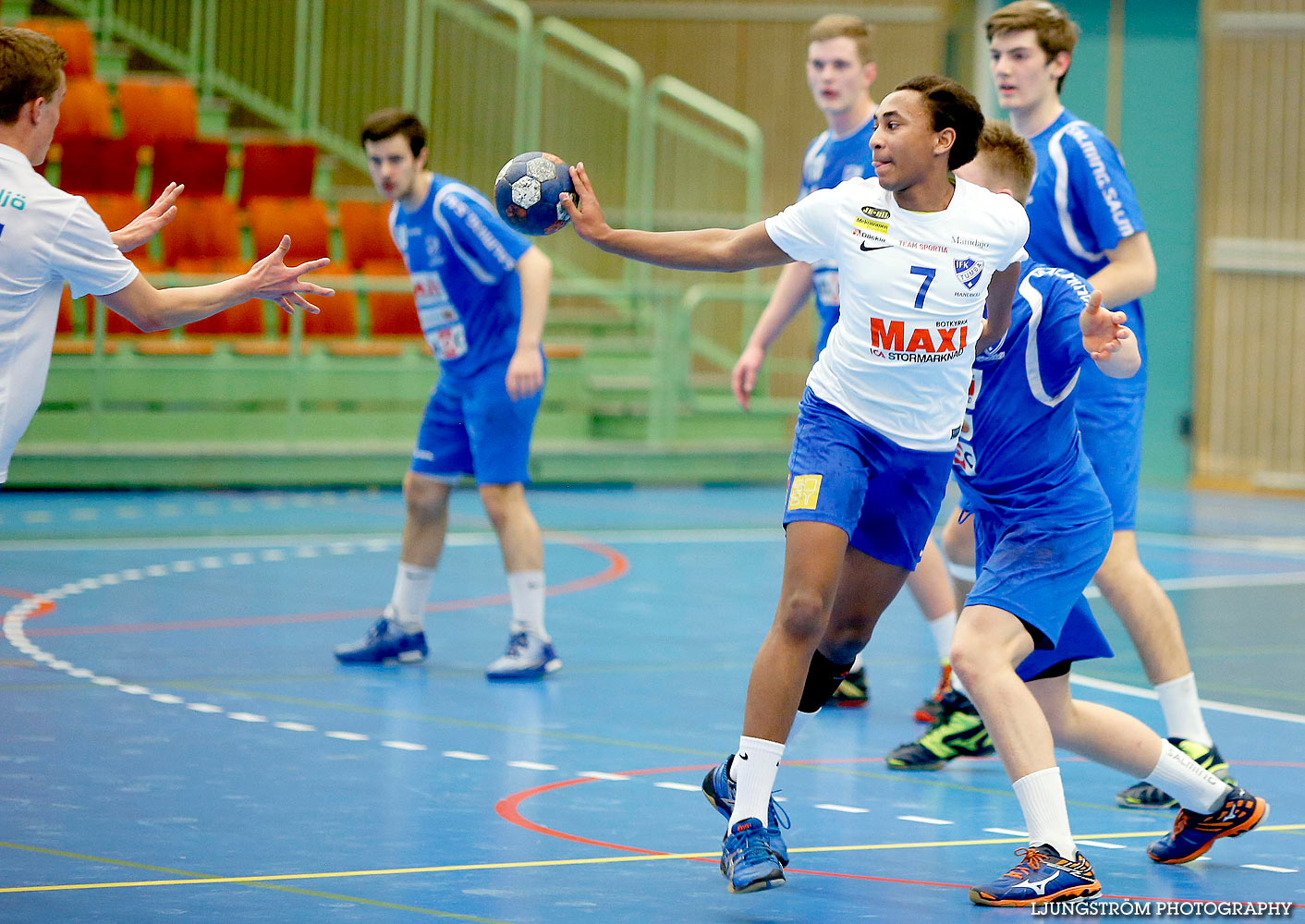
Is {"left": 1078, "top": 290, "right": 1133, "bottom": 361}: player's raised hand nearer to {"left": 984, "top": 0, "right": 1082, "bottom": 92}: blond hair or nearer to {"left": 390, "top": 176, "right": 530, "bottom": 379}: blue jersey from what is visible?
{"left": 984, "top": 0, "right": 1082, "bottom": 92}: blond hair

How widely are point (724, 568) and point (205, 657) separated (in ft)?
12.5

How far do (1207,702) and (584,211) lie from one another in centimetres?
368

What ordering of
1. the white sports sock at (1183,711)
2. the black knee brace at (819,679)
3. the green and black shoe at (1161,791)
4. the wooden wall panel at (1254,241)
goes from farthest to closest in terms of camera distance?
1. the wooden wall panel at (1254,241)
2. the white sports sock at (1183,711)
3. the green and black shoe at (1161,791)
4. the black knee brace at (819,679)

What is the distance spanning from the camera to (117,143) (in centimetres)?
1429

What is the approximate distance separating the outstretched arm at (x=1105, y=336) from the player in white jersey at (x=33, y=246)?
191cm

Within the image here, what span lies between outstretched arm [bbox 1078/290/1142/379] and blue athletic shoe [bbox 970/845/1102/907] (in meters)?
1.21

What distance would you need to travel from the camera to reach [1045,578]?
173 inches

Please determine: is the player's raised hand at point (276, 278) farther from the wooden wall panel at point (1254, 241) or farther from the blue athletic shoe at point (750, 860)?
the wooden wall panel at point (1254, 241)

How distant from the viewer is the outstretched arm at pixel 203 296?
4.37 metres

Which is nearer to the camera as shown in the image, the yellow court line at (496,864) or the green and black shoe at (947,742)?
the yellow court line at (496,864)

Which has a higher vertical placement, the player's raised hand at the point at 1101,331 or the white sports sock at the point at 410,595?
the player's raised hand at the point at 1101,331

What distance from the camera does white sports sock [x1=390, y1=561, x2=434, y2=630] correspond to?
23.8 feet

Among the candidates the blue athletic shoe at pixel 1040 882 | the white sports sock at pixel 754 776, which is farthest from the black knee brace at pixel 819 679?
the blue athletic shoe at pixel 1040 882

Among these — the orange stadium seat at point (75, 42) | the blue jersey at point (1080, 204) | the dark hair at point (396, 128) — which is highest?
the orange stadium seat at point (75, 42)
